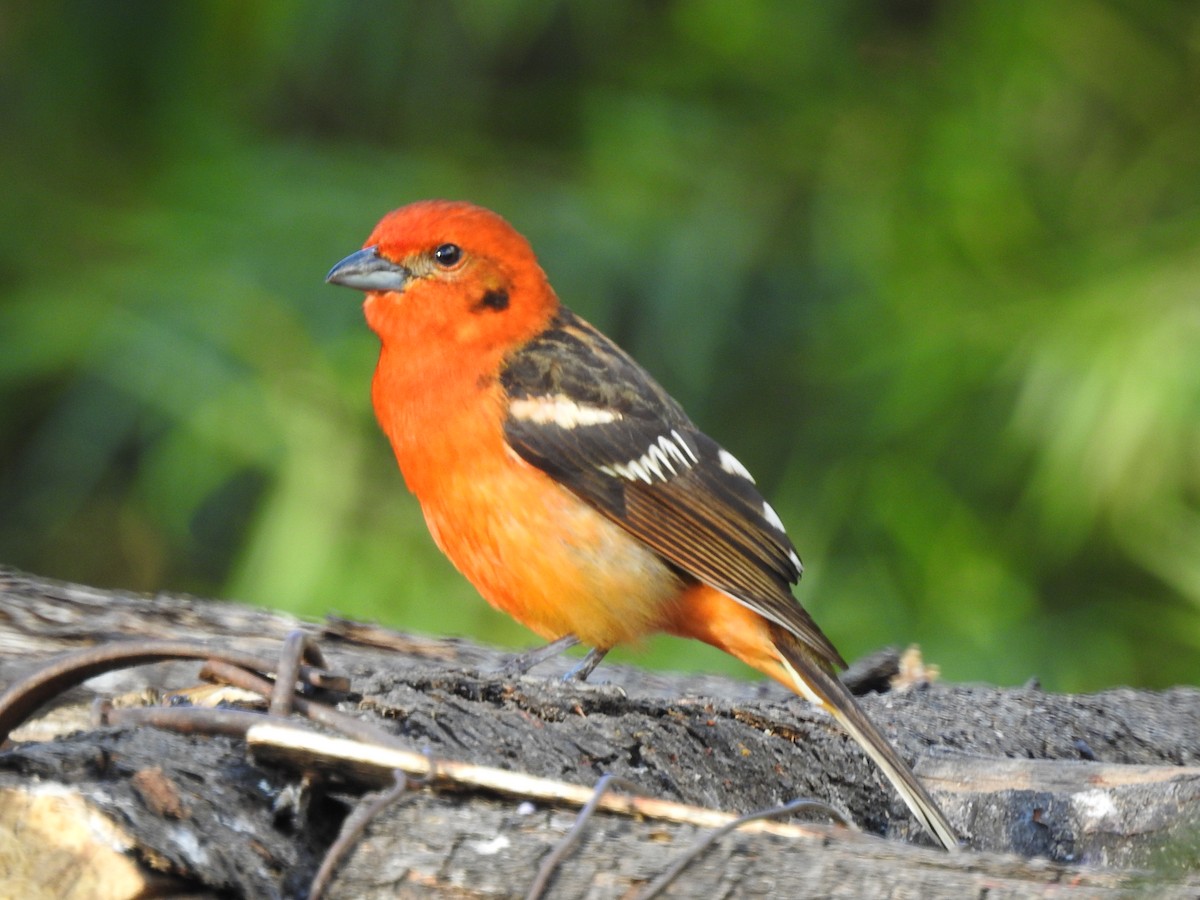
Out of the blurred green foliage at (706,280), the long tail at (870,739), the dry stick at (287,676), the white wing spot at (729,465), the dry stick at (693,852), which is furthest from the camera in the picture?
the blurred green foliage at (706,280)

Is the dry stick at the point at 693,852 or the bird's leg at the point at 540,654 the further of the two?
the bird's leg at the point at 540,654

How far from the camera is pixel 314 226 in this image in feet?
21.9

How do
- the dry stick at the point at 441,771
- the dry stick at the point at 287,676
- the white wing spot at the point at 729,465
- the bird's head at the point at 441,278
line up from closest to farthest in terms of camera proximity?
the dry stick at the point at 441,771
the dry stick at the point at 287,676
the bird's head at the point at 441,278
the white wing spot at the point at 729,465

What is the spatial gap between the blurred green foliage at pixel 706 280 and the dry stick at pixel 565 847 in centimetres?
439

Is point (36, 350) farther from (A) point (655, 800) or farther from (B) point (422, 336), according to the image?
(A) point (655, 800)

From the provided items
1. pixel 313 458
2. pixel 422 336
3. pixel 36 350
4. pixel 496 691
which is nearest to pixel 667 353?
pixel 313 458

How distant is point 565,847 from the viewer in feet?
5.59

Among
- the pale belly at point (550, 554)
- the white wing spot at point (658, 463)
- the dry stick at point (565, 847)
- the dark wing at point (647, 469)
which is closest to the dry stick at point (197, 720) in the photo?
the dry stick at point (565, 847)

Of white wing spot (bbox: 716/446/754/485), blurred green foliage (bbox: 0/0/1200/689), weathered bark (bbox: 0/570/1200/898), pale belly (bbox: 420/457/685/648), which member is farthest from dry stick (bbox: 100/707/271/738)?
blurred green foliage (bbox: 0/0/1200/689)

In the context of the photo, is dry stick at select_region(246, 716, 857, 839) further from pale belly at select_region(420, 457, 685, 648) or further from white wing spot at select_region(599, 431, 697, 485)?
white wing spot at select_region(599, 431, 697, 485)

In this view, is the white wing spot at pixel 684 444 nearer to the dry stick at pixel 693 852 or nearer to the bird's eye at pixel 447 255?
the bird's eye at pixel 447 255

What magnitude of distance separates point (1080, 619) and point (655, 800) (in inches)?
195

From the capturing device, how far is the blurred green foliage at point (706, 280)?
6215 mm

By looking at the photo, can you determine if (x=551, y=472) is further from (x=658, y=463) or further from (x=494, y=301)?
(x=494, y=301)
